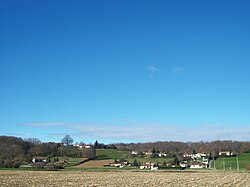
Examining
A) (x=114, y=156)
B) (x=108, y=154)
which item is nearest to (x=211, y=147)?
(x=114, y=156)

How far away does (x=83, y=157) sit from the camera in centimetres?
15238

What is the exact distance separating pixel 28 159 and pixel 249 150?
9183 centimetres

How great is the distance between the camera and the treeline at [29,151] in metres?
129

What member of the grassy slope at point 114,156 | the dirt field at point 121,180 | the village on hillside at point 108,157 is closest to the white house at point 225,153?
the village on hillside at point 108,157

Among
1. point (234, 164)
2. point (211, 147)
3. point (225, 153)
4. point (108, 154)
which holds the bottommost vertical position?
point (234, 164)

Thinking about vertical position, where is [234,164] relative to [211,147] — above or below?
below

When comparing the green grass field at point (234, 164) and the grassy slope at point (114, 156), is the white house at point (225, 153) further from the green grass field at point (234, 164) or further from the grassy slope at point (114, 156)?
the grassy slope at point (114, 156)

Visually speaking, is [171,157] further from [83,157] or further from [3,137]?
[3,137]

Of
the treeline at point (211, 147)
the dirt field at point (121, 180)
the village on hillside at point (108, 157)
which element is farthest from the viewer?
the treeline at point (211, 147)

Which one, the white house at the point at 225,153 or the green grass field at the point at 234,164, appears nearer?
the green grass field at the point at 234,164

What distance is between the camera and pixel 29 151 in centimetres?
14638

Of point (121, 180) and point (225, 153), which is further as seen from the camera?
point (225, 153)

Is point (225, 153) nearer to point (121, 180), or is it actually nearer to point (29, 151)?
point (29, 151)

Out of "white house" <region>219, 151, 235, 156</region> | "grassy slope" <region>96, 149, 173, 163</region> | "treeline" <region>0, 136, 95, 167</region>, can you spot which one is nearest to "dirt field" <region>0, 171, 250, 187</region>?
"treeline" <region>0, 136, 95, 167</region>
